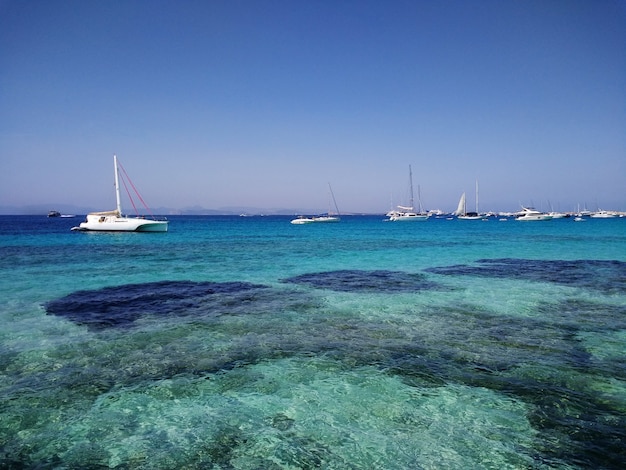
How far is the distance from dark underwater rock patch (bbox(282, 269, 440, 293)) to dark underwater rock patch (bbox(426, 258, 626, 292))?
278 centimetres

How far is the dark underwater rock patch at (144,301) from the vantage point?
10.4 metres

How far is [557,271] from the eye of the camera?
1844 cm

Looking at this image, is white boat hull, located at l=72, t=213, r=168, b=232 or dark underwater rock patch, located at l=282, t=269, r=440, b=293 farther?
white boat hull, located at l=72, t=213, r=168, b=232

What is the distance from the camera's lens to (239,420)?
16.1 ft

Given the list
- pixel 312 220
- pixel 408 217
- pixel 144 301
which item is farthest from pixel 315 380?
pixel 408 217

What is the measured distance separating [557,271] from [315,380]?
57.8 feet

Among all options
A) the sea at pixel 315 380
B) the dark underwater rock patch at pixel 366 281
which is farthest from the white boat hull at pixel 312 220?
the sea at pixel 315 380

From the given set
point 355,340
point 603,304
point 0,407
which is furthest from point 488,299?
point 0,407

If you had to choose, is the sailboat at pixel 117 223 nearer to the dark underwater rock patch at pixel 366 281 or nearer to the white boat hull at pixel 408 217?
the dark underwater rock patch at pixel 366 281

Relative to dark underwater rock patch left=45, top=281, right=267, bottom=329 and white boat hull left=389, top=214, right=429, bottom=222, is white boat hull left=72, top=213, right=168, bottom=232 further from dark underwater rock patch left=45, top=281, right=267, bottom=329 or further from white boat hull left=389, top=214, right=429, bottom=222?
white boat hull left=389, top=214, right=429, bottom=222

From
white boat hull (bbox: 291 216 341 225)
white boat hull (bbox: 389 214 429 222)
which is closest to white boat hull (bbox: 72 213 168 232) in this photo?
white boat hull (bbox: 291 216 341 225)

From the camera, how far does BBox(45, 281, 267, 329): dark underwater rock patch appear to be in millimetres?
10422

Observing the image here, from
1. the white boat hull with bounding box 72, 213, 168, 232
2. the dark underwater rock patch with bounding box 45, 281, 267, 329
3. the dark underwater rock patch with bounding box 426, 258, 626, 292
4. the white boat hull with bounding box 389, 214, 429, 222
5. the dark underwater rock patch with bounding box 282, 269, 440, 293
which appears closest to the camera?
the dark underwater rock patch with bounding box 45, 281, 267, 329

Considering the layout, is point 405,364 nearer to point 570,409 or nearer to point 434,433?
point 434,433
